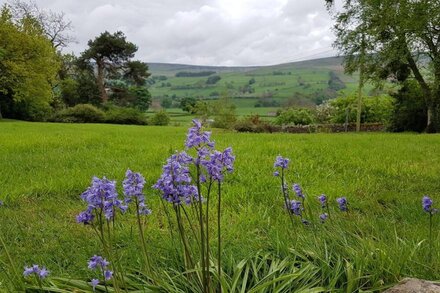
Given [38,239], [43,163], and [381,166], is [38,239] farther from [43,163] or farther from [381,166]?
[381,166]

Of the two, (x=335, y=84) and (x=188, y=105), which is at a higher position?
(x=335, y=84)

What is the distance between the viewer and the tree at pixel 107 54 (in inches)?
2180

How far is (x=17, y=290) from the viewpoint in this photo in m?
2.64

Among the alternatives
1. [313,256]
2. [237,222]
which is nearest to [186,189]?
[313,256]

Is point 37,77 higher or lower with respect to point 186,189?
higher

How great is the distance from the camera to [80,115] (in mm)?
39312

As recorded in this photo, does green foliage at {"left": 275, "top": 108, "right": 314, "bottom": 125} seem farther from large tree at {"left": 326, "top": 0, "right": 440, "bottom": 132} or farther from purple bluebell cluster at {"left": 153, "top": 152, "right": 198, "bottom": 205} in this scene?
purple bluebell cluster at {"left": 153, "top": 152, "right": 198, "bottom": 205}

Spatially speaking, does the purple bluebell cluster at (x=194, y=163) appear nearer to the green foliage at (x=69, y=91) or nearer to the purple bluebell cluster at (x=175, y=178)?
the purple bluebell cluster at (x=175, y=178)

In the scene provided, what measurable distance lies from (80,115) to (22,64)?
7.37m

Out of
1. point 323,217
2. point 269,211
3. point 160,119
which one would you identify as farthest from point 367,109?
point 323,217

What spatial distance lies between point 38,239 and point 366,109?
41.7 meters

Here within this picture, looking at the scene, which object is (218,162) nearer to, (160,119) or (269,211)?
(269,211)

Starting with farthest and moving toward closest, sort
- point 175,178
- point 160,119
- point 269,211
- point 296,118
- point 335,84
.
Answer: point 335,84 → point 160,119 → point 296,118 → point 269,211 → point 175,178

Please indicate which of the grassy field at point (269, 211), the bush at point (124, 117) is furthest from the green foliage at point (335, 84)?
the grassy field at point (269, 211)
